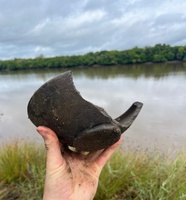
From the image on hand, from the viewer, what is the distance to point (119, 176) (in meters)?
3.27

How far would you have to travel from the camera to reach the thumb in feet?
4.75

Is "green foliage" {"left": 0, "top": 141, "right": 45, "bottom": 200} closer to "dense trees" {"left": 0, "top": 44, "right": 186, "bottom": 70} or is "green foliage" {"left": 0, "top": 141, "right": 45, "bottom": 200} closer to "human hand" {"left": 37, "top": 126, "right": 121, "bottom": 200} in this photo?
"human hand" {"left": 37, "top": 126, "right": 121, "bottom": 200}

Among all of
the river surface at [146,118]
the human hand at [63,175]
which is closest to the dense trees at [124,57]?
the river surface at [146,118]

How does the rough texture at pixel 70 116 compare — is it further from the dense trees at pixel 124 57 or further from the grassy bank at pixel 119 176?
the dense trees at pixel 124 57

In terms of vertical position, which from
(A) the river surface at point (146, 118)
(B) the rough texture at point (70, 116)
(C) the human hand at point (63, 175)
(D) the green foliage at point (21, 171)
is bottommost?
(A) the river surface at point (146, 118)

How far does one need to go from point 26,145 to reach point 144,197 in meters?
2.19

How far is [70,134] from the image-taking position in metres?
1.47

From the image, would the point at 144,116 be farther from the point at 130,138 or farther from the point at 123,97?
the point at 123,97

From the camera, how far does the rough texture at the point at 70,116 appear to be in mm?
1363

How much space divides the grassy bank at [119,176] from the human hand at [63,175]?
1593 millimetres

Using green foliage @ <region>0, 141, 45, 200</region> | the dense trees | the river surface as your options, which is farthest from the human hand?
the dense trees

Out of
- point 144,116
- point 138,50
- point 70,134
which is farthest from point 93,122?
point 138,50

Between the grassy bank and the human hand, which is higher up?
the human hand

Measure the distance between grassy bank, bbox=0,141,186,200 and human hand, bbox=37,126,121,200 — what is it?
1593 millimetres
